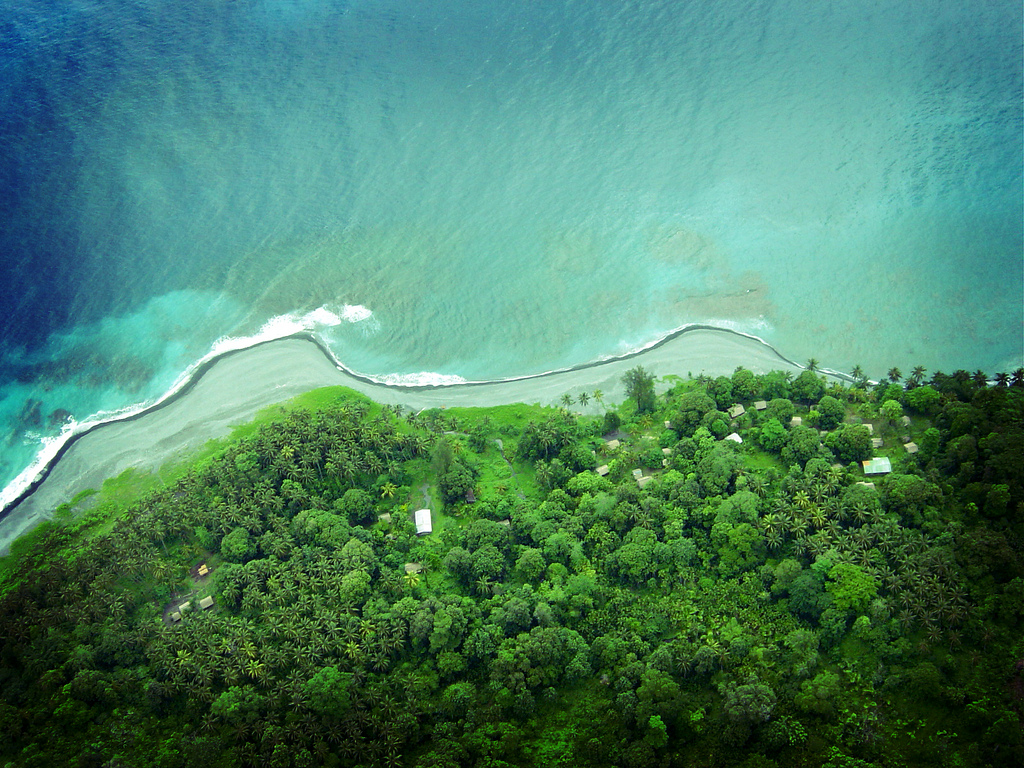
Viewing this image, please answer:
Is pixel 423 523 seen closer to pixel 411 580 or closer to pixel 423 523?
pixel 423 523

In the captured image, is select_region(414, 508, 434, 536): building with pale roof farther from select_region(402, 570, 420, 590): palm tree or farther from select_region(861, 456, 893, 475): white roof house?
select_region(861, 456, 893, 475): white roof house

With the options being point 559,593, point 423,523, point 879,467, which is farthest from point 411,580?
point 879,467

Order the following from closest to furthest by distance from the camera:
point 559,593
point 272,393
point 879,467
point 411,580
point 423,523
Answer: point 559,593, point 411,580, point 879,467, point 423,523, point 272,393

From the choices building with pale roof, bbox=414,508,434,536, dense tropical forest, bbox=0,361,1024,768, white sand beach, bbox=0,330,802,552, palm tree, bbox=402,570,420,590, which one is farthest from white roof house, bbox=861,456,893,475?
palm tree, bbox=402,570,420,590

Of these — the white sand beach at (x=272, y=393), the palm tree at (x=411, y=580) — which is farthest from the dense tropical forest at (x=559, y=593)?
the white sand beach at (x=272, y=393)

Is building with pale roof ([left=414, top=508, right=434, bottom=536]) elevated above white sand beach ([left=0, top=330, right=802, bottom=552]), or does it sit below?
below

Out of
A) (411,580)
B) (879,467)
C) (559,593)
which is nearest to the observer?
(559,593)

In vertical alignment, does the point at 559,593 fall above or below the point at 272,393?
below
